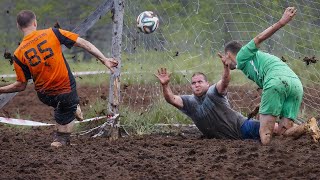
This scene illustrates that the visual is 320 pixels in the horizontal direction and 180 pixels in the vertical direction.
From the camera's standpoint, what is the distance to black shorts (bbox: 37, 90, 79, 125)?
985 cm

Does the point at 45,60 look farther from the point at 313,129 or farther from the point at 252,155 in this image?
the point at 313,129

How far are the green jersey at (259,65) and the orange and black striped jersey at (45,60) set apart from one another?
209 cm

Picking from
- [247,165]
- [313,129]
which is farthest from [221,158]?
[313,129]

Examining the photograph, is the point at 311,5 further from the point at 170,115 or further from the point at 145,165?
the point at 145,165

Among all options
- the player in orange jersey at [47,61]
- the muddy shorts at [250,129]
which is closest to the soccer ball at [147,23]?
the player in orange jersey at [47,61]

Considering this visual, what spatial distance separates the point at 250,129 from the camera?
10.2 m

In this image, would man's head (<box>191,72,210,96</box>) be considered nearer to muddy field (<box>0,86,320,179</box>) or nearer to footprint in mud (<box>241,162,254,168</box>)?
muddy field (<box>0,86,320,179</box>)

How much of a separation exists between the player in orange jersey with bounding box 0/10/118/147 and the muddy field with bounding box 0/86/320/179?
2.29 feet

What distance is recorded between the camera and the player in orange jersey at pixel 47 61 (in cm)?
952

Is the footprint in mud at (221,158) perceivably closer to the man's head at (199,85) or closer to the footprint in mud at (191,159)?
the footprint in mud at (191,159)

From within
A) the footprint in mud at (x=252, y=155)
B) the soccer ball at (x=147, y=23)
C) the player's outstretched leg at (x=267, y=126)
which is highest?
the soccer ball at (x=147, y=23)

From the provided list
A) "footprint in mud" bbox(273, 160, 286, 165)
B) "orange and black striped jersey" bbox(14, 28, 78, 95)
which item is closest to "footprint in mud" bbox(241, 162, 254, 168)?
"footprint in mud" bbox(273, 160, 286, 165)

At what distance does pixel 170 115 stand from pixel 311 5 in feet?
9.97

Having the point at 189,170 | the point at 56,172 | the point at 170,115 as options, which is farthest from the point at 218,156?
the point at 170,115
